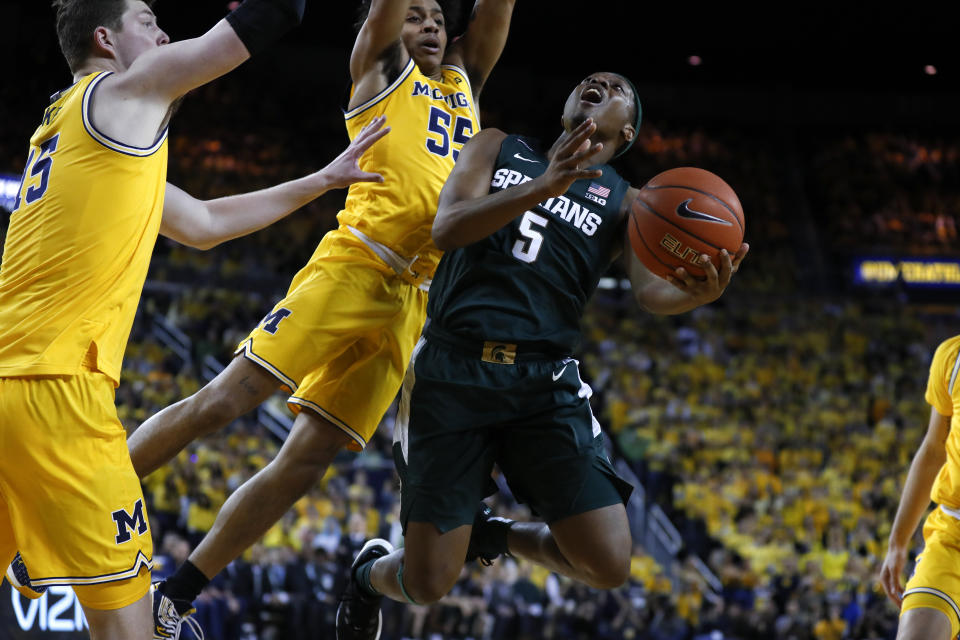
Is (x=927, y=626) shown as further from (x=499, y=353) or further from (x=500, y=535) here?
(x=499, y=353)

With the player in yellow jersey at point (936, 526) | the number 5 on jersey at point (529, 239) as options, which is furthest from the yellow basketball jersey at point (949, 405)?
the number 5 on jersey at point (529, 239)

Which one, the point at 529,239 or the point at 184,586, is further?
the point at 184,586

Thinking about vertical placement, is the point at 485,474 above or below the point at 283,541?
above

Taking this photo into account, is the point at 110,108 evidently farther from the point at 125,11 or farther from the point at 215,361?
the point at 215,361

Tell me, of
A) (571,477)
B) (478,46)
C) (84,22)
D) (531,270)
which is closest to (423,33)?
(478,46)

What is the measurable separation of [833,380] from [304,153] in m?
11.0

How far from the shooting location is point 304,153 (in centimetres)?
2108

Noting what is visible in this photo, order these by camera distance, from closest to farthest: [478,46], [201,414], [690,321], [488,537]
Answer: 1. [201,414]
2. [488,537]
3. [478,46]
4. [690,321]

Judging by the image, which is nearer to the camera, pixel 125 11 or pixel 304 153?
pixel 125 11

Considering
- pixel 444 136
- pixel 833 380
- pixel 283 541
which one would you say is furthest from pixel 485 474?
pixel 833 380

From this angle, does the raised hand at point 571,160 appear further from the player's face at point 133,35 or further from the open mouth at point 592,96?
the player's face at point 133,35

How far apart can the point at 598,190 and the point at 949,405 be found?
223 centimetres

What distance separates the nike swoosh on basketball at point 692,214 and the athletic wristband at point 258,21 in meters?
1.59

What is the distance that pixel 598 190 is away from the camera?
4410 millimetres
